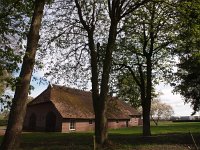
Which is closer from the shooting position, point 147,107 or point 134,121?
point 147,107

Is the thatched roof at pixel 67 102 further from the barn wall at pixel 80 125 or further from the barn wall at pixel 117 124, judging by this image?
the barn wall at pixel 117 124

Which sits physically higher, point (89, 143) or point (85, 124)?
point (85, 124)

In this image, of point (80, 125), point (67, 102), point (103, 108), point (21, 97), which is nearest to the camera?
point (21, 97)

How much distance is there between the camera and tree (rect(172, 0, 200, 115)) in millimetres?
21867

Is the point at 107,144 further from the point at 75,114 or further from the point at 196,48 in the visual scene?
the point at 75,114

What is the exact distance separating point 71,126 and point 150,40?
23789 mm

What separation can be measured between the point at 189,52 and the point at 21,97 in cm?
2444

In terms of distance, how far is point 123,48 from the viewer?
1375 inches

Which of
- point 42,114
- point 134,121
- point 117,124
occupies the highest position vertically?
point 42,114

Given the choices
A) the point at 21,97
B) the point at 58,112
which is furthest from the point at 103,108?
the point at 58,112

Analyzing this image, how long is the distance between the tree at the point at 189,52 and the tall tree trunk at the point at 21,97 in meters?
10.8

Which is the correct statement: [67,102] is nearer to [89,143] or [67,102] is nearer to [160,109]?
[89,143]

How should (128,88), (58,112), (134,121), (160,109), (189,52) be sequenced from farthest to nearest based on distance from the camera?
(160,109)
(134,121)
(58,112)
(128,88)
(189,52)

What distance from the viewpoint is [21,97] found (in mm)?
13227
